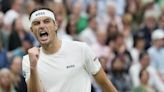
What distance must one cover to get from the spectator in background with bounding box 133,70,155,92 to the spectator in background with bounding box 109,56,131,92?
0.78 feet

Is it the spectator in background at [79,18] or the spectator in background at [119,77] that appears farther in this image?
the spectator in background at [79,18]

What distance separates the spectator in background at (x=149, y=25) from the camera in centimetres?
1549

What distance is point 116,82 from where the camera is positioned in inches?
517

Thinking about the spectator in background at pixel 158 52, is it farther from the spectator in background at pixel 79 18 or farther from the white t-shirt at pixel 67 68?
the white t-shirt at pixel 67 68

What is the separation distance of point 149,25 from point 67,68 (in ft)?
27.5

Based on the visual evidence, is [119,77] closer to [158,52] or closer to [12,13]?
[158,52]

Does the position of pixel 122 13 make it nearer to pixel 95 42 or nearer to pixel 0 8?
pixel 95 42

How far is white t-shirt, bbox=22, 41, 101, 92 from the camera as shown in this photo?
755 cm

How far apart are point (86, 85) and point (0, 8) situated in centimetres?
732

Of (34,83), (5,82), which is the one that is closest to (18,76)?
(5,82)

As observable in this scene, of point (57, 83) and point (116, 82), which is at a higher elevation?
point (57, 83)

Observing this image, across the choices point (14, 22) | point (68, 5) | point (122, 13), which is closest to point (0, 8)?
point (14, 22)

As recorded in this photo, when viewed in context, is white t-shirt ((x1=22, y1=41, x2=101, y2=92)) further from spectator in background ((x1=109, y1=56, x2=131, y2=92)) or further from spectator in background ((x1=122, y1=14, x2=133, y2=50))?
spectator in background ((x1=122, y1=14, x2=133, y2=50))

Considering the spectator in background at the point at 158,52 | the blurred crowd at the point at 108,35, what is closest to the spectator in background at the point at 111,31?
the blurred crowd at the point at 108,35
